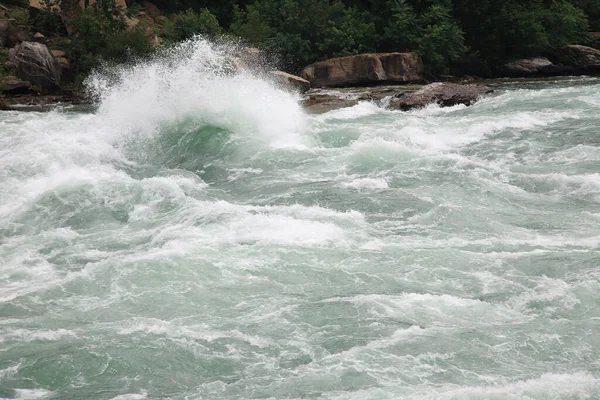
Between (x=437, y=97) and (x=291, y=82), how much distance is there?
5563mm

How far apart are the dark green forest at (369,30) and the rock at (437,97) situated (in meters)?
6.82

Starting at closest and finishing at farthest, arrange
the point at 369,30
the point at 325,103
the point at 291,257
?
1. the point at 291,257
2. the point at 325,103
3. the point at 369,30

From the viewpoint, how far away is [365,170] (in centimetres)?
1476

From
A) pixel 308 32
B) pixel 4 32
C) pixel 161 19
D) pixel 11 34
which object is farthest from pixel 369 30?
A: pixel 4 32

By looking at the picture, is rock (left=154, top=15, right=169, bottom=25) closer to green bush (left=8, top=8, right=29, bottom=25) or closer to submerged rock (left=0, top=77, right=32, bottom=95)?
green bush (left=8, top=8, right=29, bottom=25)

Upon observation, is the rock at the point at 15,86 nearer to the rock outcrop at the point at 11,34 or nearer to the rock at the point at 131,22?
the rock outcrop at the point at 11,34

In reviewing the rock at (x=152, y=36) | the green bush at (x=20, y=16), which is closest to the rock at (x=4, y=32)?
the green bush at (x=20, y=16)

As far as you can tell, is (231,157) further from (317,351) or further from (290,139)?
(317,351)

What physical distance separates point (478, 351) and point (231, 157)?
9206mm

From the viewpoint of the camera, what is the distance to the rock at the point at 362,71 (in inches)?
1098

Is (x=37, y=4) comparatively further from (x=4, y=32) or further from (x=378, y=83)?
(x=378, y=83)

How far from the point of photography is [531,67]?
3038 centimetres

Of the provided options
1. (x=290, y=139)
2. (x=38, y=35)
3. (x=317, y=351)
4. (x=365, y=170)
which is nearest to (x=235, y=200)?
(x=365, y=170)

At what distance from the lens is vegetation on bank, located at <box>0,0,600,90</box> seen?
28.1 m
